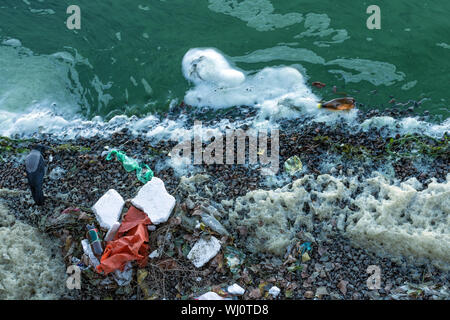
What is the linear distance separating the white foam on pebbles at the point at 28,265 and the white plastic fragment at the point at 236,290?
6.24 feet

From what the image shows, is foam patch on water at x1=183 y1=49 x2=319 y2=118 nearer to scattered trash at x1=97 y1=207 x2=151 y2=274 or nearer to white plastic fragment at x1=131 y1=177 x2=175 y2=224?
white plastic fragment at x1=131 y1=177 x2=175 y2=224

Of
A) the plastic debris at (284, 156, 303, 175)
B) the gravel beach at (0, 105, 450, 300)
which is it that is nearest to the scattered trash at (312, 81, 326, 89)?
the gravel beach at (0, 105, 450, 300)

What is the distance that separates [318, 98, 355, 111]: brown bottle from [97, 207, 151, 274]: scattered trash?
3.31 metres

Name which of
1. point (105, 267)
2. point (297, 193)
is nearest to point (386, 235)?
point (297, 193)

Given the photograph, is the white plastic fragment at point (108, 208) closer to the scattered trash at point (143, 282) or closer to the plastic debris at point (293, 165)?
the scattered trash at point (143, 282)

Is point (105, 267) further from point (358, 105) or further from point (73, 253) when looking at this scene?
point (358, 105)

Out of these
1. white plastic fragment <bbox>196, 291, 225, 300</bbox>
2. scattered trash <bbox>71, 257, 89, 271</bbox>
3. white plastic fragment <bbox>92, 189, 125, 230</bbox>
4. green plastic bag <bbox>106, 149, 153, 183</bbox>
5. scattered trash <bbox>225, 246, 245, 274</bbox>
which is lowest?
white plastic fragment <bbox>196, 291, 225, 300</bbox>

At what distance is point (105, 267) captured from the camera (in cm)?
407

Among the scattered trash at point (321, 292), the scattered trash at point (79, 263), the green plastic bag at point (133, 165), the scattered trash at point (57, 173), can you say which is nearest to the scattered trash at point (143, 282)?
the scattered trash at point (79, 263)

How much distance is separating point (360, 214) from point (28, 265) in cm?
404

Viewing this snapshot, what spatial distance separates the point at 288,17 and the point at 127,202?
15.2ft

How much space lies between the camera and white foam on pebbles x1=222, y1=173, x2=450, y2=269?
14.3 ft

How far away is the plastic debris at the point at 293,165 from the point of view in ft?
17.0

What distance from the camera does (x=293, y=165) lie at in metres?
5.23
